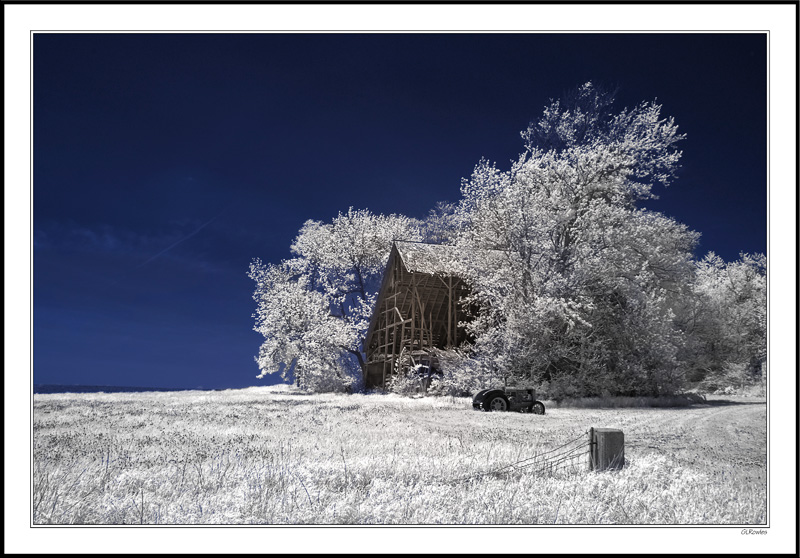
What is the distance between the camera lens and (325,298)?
34312mm

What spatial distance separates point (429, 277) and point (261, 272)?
1260 cm

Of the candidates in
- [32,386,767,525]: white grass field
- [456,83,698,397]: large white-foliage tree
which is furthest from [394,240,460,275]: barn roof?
[32,386,767,525]: white grass field

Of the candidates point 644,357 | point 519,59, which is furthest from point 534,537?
point 644,357

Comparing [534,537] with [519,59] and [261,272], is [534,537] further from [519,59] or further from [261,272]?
[261,272]

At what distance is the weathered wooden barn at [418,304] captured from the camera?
91.0 ft

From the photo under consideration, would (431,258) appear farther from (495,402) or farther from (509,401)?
(509,401)

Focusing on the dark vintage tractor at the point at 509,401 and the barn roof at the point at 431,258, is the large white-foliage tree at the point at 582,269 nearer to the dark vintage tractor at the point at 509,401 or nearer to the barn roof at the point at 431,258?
the barn roof at the point at 431,258

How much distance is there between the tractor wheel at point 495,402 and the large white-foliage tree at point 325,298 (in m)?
15.3

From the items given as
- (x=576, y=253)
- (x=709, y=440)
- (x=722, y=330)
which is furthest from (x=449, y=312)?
(x=709, y=440)

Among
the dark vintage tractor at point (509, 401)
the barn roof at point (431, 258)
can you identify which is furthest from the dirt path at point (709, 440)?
the barn roof at point (431, 258)

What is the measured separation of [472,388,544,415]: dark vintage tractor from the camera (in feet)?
60.2

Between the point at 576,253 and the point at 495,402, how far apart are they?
7660 millimetres

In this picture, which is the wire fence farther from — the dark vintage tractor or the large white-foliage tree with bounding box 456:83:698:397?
the large white-foliage tree with bounding box 456:83:698:397
